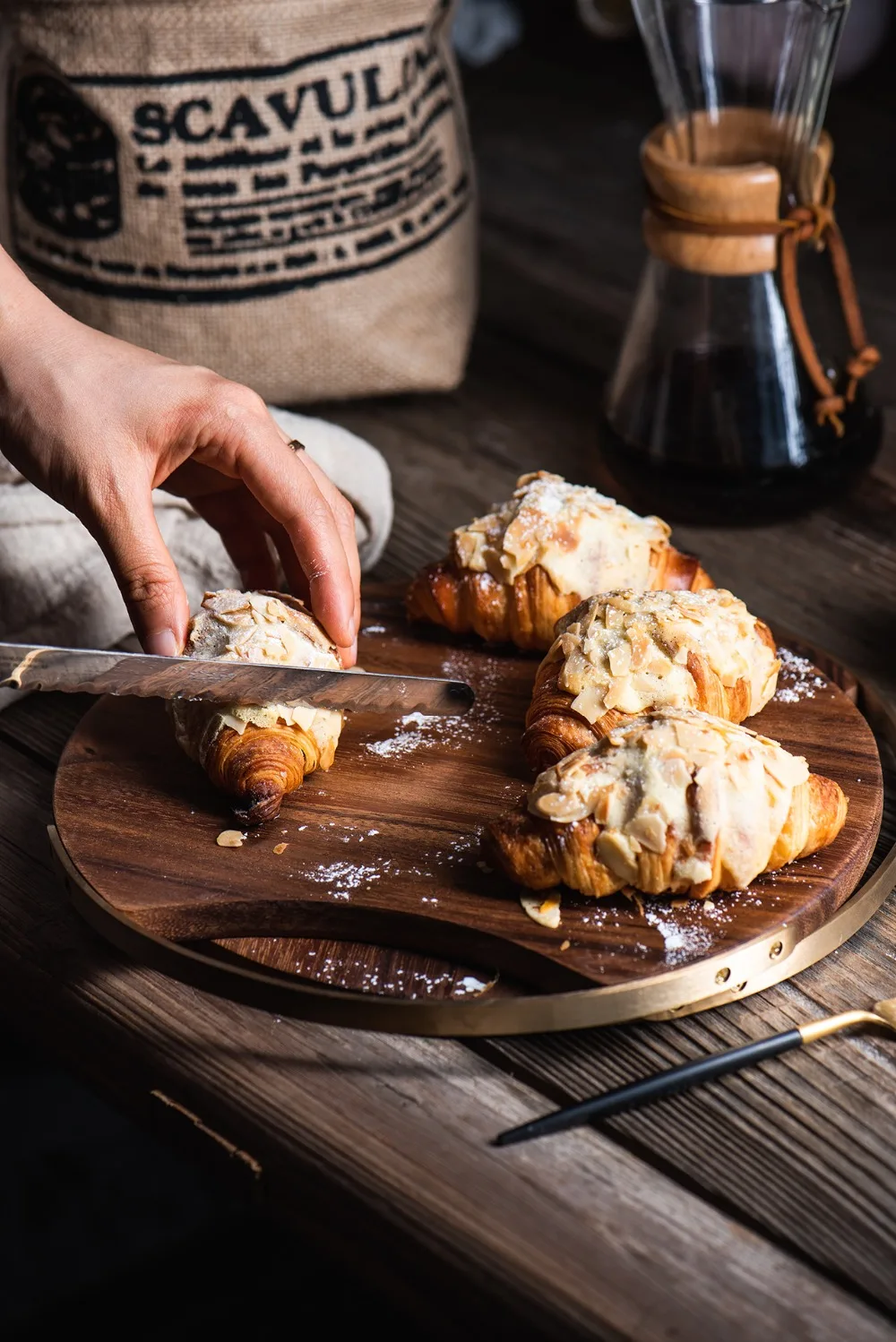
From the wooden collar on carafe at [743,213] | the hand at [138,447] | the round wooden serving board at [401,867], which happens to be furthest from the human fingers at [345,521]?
the wooden collar on carafe at [743,213]

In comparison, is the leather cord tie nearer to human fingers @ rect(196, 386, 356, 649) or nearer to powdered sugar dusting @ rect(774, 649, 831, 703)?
powdered sugar dusting @ rect(774, 649, 831, 703)

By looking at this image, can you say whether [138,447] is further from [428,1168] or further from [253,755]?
[428,1168]

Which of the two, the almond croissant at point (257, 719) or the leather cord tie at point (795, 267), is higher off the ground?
the leather cord tie at point (795, 267)

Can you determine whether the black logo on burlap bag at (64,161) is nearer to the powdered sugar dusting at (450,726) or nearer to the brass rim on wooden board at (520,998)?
the powdered sugar dusting at (450,726)

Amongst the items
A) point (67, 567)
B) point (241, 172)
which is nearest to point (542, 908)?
point (67, 567)

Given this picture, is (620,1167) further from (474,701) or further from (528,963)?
(474,701)

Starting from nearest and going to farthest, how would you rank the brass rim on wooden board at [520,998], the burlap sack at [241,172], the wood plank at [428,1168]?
the wood plank at [428,1168] → the brass rim on wooden board at [520,998] → the burlap sack at [241,172]
